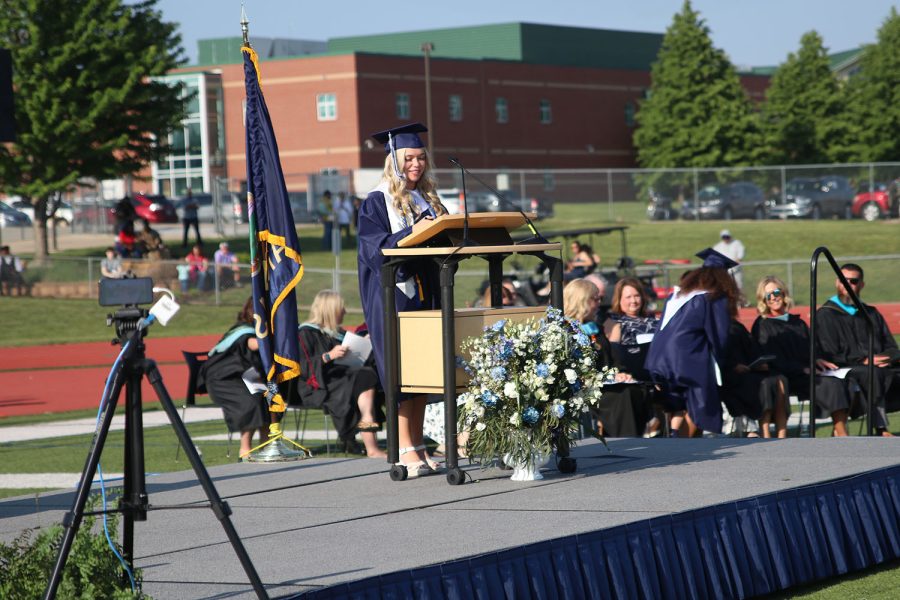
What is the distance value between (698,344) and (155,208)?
138 feet

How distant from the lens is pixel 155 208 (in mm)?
50062

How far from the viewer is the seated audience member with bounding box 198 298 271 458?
10.8 meters

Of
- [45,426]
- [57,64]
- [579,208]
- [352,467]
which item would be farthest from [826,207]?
[352,467]

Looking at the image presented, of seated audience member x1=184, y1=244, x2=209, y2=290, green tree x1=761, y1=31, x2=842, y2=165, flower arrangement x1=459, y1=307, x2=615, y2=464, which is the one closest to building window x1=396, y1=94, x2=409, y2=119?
green tree x1=761, y1=31, x2=842, y2=165

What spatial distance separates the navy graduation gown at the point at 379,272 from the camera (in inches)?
284

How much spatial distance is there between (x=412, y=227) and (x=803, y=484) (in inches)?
91.8

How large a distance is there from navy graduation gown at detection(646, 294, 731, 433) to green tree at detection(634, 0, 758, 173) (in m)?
→ 47.2

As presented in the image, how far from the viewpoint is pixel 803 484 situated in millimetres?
6219

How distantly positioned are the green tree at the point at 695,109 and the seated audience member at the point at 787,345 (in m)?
45.7

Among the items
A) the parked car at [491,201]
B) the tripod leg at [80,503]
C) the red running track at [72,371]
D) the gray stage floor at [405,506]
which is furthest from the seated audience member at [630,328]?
the parked car at [491,201]

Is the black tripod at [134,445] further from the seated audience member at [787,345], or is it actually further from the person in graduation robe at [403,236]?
the seated audience member at [787,345]

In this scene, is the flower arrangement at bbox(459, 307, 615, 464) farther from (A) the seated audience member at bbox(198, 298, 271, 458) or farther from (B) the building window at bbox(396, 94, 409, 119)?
(B) the building window at bbox(396, 94, 409, 119)

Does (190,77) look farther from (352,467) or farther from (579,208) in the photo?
(352,467)

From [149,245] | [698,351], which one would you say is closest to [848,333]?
[698,351]
